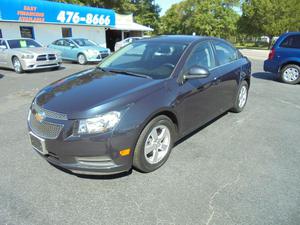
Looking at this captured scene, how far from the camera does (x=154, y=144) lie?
3.25 meters

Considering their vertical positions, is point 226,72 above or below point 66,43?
above

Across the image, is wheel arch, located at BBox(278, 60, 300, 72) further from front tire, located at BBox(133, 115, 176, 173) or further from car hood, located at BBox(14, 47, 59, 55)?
car hood, located at BBox(14, 47, 59, 55)

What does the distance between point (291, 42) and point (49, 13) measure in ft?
56.6

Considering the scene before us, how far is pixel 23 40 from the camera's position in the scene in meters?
12.1

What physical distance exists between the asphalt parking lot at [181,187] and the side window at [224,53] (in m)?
1.32

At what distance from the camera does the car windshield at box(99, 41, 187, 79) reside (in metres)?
3.63

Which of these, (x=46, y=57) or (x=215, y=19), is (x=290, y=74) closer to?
(x=46, y=57)

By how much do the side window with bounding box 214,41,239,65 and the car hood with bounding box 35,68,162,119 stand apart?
73.7 inches

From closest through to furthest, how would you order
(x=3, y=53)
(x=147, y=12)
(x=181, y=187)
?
(x=181, y=187), (x=3, y=53), (x=147, y=12)

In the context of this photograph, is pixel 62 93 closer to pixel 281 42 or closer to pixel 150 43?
pixel 150 43

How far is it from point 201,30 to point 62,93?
4824 centimetres

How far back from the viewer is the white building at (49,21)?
17.2 metres

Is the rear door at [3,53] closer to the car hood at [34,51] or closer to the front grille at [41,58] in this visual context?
the car hood at [34,51]

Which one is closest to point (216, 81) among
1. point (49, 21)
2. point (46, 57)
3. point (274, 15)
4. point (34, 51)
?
point (46, 57)
